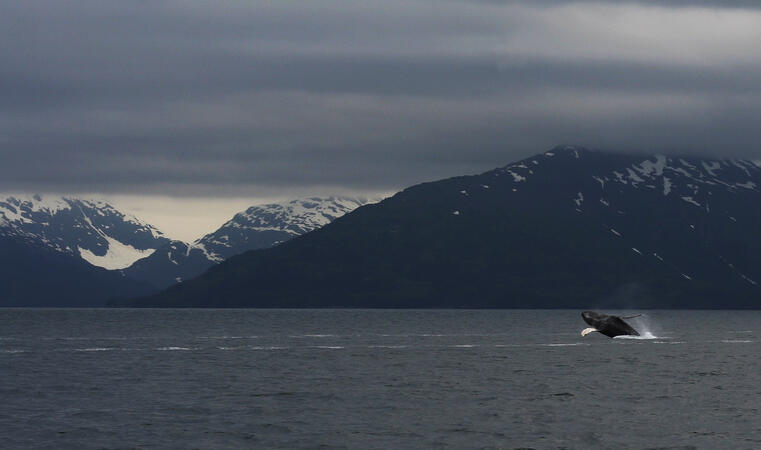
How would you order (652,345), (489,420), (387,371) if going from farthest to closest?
(652,345), (387,371), (489,420)

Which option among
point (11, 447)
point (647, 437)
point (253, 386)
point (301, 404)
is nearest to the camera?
point (11, 447)

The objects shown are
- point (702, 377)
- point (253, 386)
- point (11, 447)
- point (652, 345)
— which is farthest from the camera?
point (652, 345)

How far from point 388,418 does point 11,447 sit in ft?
92.7

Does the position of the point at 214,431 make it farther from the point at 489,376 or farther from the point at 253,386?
the point at 489,376

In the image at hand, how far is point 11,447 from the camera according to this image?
72.1 meters

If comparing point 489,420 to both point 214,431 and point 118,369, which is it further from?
point 118,369

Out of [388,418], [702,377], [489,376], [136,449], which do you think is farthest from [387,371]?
[136,449]

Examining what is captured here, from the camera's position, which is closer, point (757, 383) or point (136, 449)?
point (136, 449)

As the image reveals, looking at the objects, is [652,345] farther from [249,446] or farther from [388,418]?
[249,446]

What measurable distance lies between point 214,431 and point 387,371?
2201 inches

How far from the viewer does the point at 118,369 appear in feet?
452

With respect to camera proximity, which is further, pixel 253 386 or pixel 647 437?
pixel 253 386

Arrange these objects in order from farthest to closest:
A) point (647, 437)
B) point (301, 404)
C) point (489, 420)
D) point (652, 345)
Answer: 1. point (652, 345)
2. point (301, 404)
3. point (489, 420)
4. point (647, 437)

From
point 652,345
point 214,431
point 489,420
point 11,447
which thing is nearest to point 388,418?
point 489,420
